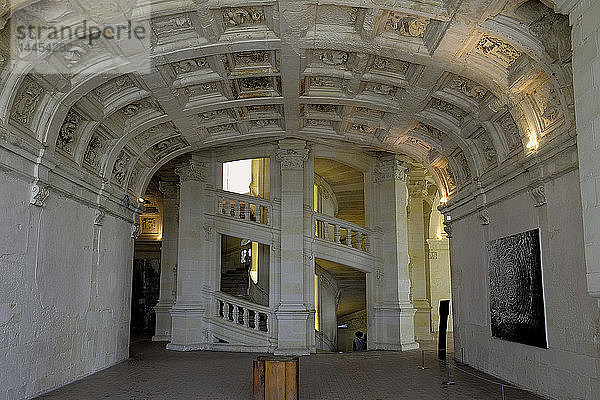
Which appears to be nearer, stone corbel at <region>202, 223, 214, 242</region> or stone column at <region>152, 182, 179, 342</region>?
stone corbel at <region>202, 223, 214, 242</region>

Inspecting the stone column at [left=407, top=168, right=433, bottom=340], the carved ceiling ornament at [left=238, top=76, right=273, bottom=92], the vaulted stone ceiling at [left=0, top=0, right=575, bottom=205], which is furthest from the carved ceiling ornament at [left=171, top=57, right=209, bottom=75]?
the stone column at [left=407, top=168, right=433, bottom=340]

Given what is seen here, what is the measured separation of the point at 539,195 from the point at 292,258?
8186 millimetres

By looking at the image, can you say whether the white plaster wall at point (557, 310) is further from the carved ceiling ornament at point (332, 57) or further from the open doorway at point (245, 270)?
the open doorway at point (245, 270)

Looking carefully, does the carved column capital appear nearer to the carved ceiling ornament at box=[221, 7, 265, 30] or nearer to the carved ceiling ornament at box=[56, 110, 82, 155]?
the carved ceiling ornament at box=[56, 110, 82, 155]

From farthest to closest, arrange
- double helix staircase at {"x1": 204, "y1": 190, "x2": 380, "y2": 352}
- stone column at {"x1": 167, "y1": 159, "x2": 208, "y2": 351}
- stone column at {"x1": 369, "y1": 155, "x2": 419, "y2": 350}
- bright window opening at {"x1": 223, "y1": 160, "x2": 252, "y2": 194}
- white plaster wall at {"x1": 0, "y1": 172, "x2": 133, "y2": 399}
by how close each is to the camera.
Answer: bright window opening at {"x1": 223, "y1": 160, "x2": 252, "y2": 194}, stone column at {"x1": 369, "y1": 155, "x2": 419, "y2": 350}, stone column at {"x1": 167, "y1": 159, "x2": 208, "y2": 351}, double helix staircase at {"x1": 204, "y1": 190, "x2": 380, "y2": 352}, white plaster wall at {"x1": 0, "y1": 172, "x2": 133, "y2": 399}

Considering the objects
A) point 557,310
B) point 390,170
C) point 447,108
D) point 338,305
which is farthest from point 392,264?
point 557,310

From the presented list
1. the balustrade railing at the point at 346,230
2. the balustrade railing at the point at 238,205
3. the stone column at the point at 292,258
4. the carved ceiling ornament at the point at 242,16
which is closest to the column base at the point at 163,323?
the balustrade railing at the point at 238,205

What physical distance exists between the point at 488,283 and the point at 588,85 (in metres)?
6.29

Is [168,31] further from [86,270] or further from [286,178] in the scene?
[286,178]

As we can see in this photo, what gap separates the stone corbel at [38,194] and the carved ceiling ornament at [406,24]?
6254 millimetres

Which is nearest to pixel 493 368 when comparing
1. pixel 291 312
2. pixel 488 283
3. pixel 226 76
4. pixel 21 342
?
pixel 488 283

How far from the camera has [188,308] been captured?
51.9 feet

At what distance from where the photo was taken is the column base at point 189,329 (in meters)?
15.7

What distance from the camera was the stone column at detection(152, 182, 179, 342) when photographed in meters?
18.9
